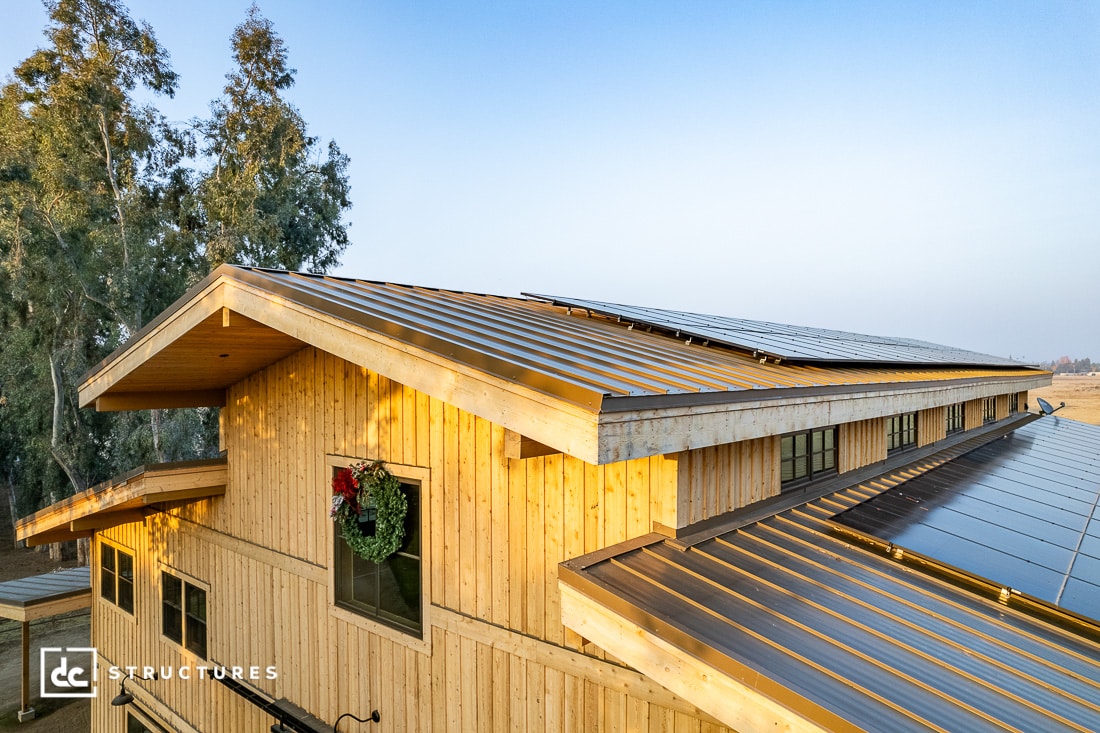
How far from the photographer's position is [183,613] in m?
7.59

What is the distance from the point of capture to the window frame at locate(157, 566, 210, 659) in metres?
7.21

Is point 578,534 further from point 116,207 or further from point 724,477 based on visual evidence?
point 116,207

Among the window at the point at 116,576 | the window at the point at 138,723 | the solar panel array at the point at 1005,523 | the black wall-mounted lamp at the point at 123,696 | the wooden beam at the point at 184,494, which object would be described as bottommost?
the window at the point at 138,723

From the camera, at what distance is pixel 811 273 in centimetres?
5478

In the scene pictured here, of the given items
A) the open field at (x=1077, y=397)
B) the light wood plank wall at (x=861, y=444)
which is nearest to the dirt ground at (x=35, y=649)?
the light wood plank wall at (x=861, y=444)

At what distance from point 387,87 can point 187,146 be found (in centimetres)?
788

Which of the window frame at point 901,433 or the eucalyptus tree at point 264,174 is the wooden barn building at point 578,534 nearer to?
the window frame at point 901,433

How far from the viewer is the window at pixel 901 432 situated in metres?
6.85

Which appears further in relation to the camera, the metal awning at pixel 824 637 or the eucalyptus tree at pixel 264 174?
the eucalyptus tree at pixel 264 174

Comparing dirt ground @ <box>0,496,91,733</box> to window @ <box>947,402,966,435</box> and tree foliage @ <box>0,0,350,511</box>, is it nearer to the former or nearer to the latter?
tree foliage @ <box>0,0,350,511</box>

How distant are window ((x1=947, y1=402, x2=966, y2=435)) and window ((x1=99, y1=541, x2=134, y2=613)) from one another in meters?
13.4

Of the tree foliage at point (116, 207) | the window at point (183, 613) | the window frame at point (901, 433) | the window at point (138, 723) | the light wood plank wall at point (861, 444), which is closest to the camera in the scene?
the light wood plank wall at point (861, 444)

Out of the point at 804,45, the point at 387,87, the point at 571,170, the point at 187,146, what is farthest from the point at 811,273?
the point at 187,146

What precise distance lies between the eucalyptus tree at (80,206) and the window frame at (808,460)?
19299mm
